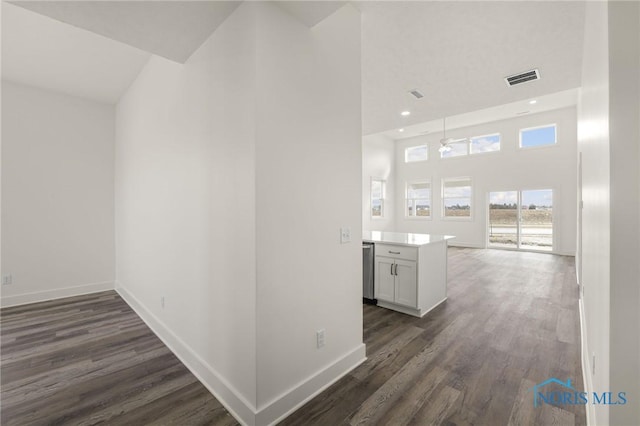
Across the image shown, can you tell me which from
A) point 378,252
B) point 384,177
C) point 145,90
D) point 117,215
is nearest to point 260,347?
point 378,252

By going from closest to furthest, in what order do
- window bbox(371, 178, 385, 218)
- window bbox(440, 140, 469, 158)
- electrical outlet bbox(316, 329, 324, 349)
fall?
electrical outlet bbox(316, 329, 324, 349), window bbox(440, 140, 469, 158), window bbox(371, 178, 385, 218)

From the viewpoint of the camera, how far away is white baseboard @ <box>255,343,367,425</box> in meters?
1.68

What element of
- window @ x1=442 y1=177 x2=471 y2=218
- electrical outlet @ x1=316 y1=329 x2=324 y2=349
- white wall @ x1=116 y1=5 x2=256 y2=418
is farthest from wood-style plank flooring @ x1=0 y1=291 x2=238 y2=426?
window @ x1=442 y1=177 x2=471 y2=218

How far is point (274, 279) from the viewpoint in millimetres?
1709

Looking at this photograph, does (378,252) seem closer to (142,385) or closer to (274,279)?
(274,279)

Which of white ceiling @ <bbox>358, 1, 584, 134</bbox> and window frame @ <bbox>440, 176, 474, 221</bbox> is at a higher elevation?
white ceiling @ <bbox>358, 1, 584, 134</bbox>

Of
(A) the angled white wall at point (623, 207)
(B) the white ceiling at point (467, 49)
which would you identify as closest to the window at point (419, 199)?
(B) the white ceiling at point (467, 49)

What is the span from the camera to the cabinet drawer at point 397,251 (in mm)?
3238

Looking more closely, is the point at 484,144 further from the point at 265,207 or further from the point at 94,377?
the point at 94,377

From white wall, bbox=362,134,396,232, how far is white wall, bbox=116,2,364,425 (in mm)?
6979

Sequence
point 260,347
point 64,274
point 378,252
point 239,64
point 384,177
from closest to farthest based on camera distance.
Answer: point 260,347 → point 239,64 → point 378,252 → point 64,274 → point 384,177

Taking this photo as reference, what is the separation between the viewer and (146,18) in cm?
184

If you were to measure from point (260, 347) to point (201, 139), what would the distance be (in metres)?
1.61

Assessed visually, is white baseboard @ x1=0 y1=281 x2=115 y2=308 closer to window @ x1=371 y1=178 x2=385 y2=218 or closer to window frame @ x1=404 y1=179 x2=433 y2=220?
window @ x1=371 y1=178 x2=385 y2=218
